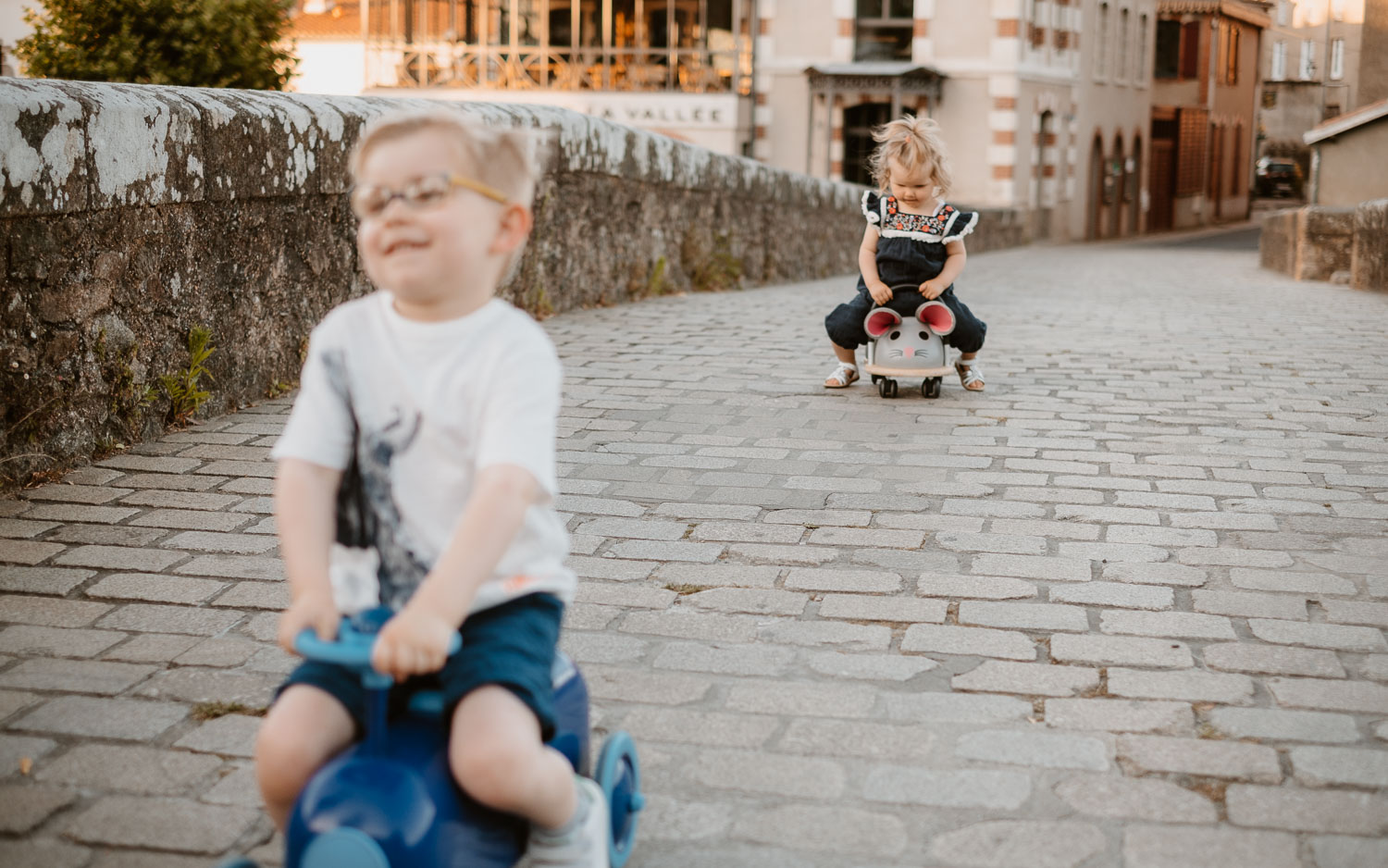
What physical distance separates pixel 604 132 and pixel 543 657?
7.67 m

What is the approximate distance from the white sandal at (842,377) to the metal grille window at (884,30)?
80.2 feet

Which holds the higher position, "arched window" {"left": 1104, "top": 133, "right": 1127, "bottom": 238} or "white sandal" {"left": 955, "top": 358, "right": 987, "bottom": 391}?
"arched window" {"left": 1104, "top": 133, "right": 1127, "bottom": 238}

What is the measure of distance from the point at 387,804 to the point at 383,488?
458mm

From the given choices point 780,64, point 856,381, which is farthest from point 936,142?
point 780,64

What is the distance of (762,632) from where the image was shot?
3191 mm

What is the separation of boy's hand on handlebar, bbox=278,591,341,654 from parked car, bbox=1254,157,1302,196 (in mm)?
57045

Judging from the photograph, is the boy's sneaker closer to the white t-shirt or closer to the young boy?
the young boy

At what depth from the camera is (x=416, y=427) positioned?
2.01 m

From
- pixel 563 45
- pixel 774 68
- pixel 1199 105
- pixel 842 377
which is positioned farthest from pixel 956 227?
pixel 1199 105

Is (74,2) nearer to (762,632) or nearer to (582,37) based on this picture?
(762,632)

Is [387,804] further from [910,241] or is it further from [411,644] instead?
[910,241]

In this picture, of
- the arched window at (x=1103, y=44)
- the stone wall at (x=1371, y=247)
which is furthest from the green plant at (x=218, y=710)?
the arched window at (x=1103, y=44)

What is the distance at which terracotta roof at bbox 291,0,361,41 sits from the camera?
36188 mm

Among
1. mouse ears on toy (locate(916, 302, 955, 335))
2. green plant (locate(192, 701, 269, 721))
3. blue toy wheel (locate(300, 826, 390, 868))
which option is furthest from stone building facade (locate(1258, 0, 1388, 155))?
blue toy wheel (locate(300, 826, 390, 868))
